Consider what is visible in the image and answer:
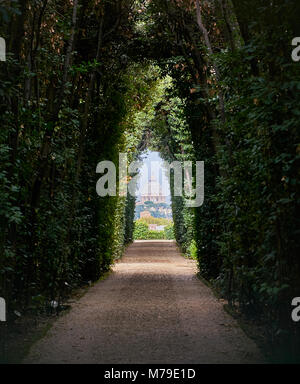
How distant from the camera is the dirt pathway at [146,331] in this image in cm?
658

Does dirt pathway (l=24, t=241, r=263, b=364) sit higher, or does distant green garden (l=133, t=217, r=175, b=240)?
dirt pathway (l=24, t=241, r=263, b=364)

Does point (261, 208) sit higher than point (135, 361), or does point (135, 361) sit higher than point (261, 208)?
point (261, 208)

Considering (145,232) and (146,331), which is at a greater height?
(146,331)

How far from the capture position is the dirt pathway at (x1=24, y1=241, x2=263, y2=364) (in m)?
6.58

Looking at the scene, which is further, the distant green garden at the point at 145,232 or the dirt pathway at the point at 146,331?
the distant green garden at the point at 145,232

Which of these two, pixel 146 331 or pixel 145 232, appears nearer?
pixel 146 331

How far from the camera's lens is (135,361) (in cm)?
634

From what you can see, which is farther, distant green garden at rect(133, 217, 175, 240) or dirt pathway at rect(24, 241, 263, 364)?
distant green garden at rect(133, 217, 175, 240)

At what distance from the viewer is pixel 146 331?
827 centimetres

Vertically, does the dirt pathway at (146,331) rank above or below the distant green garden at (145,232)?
above
